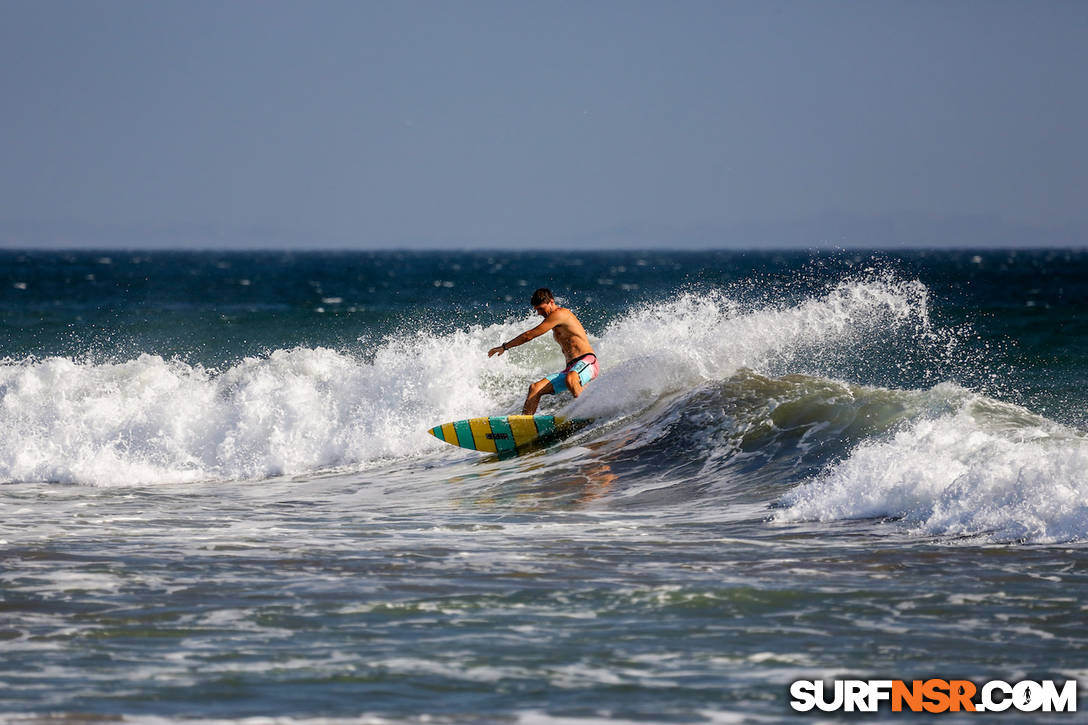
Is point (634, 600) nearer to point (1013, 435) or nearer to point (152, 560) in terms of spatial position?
point (152, 560)

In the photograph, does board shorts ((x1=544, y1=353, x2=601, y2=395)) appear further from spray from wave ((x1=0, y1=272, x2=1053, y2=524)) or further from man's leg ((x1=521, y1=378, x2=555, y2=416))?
spray from wave ((x1=0, y1=272, x2=1053, y2=524))

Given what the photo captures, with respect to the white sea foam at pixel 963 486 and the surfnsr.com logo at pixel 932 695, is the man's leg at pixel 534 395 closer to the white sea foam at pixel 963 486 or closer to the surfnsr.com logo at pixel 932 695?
the white sea foam at pixel 963 486

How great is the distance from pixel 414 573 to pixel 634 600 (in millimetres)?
1510

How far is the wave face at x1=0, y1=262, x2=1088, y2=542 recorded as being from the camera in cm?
930

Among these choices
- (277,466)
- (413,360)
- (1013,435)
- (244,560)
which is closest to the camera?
(244,560)

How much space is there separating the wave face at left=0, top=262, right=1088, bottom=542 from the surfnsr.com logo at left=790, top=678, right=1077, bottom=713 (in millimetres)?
3140

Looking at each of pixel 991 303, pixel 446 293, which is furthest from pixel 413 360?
pixel 446 293

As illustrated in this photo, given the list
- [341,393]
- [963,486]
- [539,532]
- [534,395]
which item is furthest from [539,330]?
[963,486]

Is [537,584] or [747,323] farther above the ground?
[747,323]

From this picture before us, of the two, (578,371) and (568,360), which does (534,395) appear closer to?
(578,371)

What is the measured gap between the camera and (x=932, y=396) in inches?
487

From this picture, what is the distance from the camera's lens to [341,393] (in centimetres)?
1666

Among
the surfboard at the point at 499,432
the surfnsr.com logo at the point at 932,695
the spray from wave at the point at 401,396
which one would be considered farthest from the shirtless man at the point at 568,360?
the surfnsr.com logo at the point at 932,695

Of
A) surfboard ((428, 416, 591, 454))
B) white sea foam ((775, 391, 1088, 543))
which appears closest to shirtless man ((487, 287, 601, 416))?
surfboard ((428, 416, 591, 454))
